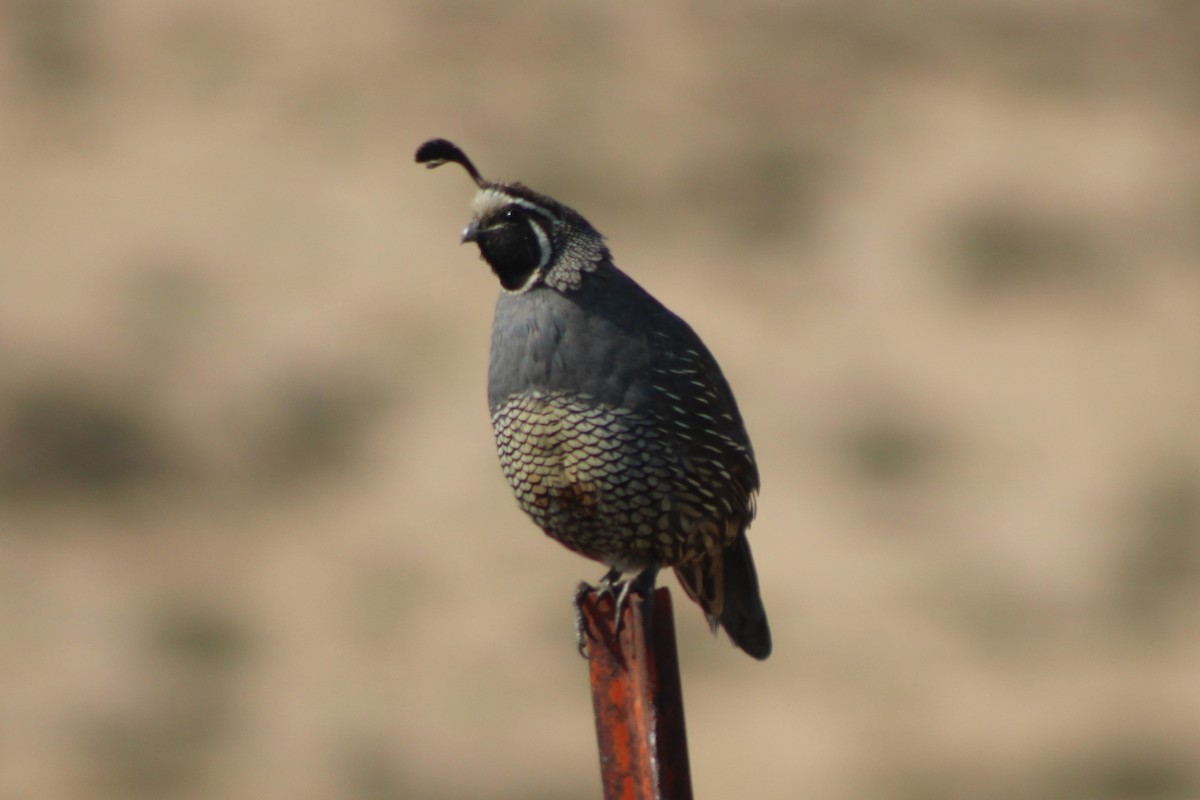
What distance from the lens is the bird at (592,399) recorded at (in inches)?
158

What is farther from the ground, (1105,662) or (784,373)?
(784,373)

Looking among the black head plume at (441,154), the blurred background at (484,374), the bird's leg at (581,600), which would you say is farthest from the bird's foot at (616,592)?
the blurred background at (484,374)

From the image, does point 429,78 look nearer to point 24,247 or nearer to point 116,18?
point 116,18

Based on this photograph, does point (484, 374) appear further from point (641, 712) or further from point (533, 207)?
point (641, 712)

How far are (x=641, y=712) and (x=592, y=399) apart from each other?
1.06m

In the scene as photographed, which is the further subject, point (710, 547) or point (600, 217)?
point (600, 217)

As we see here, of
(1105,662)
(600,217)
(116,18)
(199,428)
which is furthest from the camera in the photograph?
(116,18)

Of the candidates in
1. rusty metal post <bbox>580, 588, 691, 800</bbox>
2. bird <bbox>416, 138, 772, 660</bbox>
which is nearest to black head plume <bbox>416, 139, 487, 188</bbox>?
bird <bbox>416, 138, 772, 660</bbox>

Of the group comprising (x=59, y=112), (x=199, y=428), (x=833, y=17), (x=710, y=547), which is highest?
(x=833, y=17)

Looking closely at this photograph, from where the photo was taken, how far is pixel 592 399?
4.00 metres

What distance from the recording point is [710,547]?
169 inches

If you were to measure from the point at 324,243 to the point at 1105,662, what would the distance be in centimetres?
546

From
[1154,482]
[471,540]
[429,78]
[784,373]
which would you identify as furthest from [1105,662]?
[429,78]

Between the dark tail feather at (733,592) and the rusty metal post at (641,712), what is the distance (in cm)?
137
